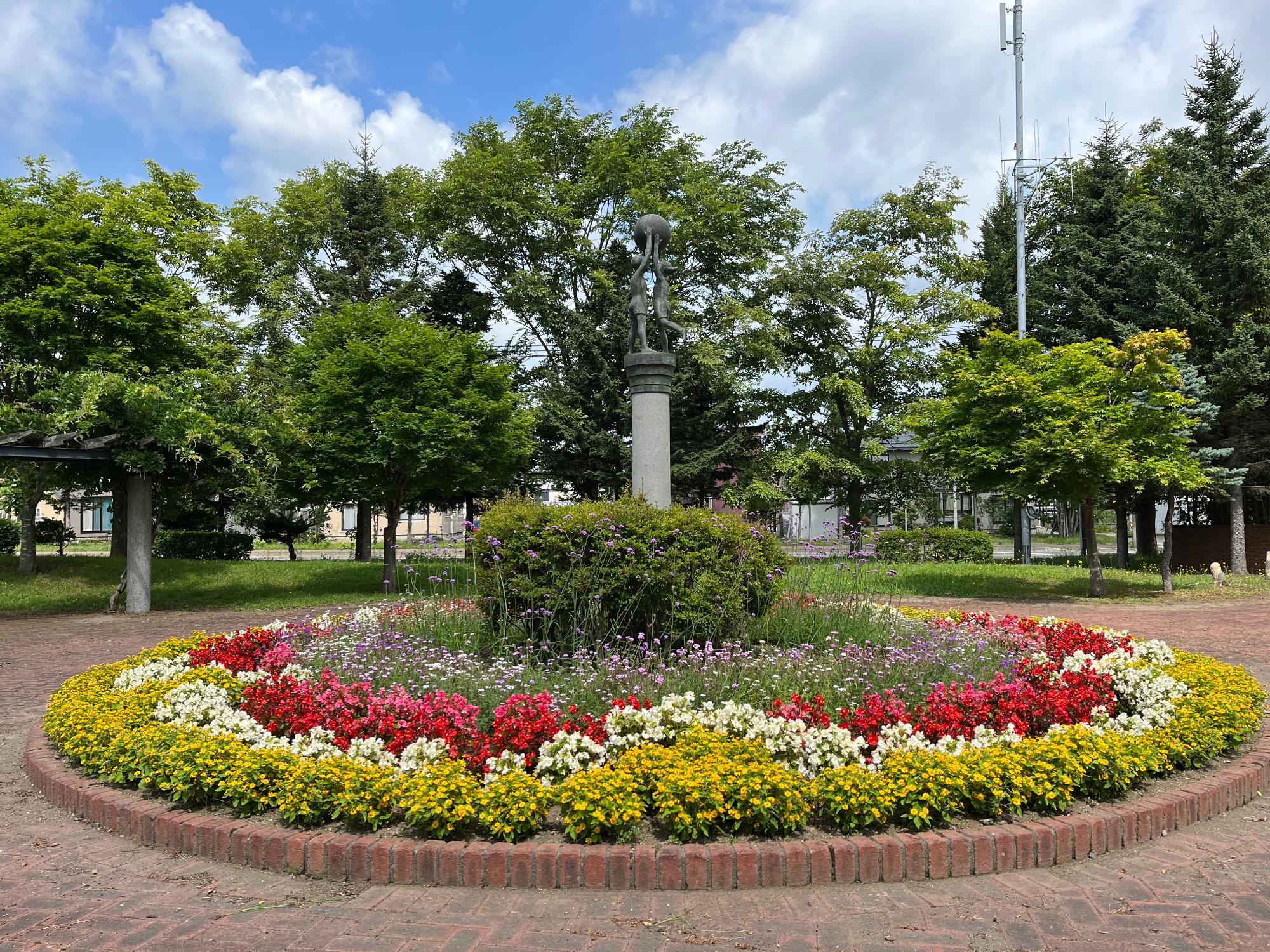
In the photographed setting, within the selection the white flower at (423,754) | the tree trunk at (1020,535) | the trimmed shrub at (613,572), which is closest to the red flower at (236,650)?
the trimmed shrub at (613,572)

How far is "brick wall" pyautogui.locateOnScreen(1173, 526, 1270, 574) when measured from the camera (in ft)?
79.5

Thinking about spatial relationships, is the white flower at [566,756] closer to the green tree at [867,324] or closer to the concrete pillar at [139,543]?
the concrete pillar at [139,543]

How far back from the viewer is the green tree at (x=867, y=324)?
27.0 meters

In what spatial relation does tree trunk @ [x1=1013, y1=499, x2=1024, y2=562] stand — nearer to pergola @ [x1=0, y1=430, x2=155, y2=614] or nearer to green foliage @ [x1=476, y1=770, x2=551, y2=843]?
pergola @ [x1=0, y1=430, x2=155, y2=614]

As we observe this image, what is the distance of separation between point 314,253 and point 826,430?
1729cm

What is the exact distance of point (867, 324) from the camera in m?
28.4

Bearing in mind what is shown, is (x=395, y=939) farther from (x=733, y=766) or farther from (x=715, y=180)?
(x=715, y=180)

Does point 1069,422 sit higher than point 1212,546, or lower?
higher

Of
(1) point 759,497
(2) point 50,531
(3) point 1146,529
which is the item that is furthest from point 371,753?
(3) point 1146,529

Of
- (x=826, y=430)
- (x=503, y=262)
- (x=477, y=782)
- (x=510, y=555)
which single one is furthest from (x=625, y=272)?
(x=477, y=782)

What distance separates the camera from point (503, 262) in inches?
1079

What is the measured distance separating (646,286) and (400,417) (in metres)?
8.40

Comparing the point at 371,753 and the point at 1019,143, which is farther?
the point at 1019,143

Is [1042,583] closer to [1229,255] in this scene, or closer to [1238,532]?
[1238,532]
